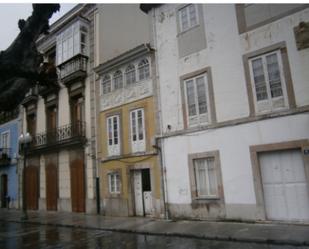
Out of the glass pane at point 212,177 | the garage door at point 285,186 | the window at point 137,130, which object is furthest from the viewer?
the window at point 137,130

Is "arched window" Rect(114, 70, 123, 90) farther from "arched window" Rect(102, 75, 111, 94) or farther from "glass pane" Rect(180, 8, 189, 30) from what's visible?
"glass pane" Rect(180, 8, 189, 30)

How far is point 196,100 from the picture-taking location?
11.4 meters

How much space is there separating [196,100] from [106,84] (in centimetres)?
561

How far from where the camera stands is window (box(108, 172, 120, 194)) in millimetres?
13805

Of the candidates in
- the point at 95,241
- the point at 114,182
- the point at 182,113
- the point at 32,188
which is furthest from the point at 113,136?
the point at 32,188

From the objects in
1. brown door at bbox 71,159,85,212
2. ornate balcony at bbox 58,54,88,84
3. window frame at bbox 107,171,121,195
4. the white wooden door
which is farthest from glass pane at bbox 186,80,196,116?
brown door at bbox 71,159,85,212

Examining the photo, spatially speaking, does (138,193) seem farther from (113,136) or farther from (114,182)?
(113,136)

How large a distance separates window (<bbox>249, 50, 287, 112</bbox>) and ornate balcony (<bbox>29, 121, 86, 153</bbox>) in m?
9.26

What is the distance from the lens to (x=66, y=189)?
53.9ft

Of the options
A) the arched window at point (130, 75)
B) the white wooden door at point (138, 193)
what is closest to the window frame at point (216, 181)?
the white wooden door at point (138, 193)

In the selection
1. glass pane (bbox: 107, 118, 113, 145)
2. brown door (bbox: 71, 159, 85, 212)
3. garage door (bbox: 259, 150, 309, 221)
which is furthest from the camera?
brown door (bbox: 71, 159, 85, 212)

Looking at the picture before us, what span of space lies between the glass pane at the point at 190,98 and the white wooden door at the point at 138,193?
380 cm

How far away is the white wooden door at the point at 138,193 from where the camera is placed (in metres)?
12.9

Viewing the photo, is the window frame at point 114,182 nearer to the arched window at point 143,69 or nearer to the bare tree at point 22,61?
the arched window at point 143,69
